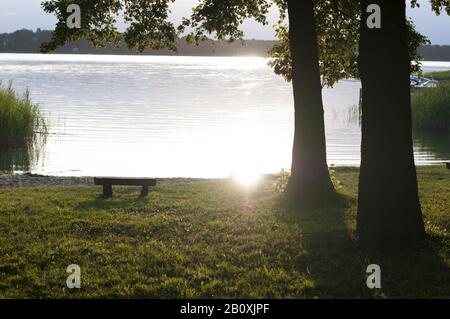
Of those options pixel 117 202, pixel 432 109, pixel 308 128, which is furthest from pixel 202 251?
pixel 432 109

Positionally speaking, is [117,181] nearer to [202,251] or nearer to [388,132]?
[202,251]

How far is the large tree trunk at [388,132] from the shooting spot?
36.2ft

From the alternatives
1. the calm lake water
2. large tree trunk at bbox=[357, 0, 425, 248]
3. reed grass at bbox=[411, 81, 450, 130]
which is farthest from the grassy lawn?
reed grass at bbox=[411, 81, 450, 130]

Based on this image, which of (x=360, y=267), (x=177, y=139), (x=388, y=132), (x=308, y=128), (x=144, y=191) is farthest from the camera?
(x=177, y=139)

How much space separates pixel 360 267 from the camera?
10.3 metres

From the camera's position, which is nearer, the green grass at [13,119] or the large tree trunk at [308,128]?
the large tree trunk at [308,128]

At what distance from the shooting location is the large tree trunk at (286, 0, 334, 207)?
16.0 meters

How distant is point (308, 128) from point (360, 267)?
6.42m

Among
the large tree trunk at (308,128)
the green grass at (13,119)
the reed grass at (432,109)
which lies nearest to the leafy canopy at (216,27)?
the large tree trunk at (308,128)

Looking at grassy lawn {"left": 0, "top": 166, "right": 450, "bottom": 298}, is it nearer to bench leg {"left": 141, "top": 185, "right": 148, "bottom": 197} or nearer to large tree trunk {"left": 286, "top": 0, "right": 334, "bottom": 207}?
large tree trunk {"left": 286, "top": 0, "right": 334, "bottom": 207}

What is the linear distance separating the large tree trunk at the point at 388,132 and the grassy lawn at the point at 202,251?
0.49 metres

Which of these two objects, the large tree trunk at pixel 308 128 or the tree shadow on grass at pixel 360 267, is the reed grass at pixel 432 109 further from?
the tree shadow on grass at pixel 360 267

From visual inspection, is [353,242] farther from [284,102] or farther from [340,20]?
[284,102]
